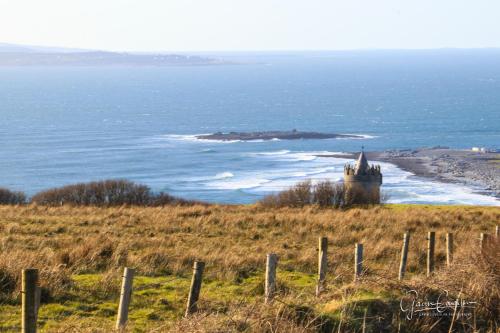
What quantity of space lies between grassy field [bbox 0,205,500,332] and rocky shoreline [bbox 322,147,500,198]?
64.1 meters

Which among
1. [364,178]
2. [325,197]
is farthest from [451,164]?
[325,197]

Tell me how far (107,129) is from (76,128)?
6426 mm

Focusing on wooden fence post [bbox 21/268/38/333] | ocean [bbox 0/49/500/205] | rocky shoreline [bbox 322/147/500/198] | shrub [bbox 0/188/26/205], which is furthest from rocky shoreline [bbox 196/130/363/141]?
wooden fence post [bbox 21/268/38/333]

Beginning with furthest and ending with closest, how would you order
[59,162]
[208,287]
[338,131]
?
[338,131], [59,162], [208,287]

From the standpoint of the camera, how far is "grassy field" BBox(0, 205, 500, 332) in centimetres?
1076

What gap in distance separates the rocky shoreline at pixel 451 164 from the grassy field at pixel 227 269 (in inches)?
2525

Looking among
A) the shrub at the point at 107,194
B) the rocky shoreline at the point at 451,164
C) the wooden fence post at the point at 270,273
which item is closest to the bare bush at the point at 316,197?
the shrub at the point at 107,194

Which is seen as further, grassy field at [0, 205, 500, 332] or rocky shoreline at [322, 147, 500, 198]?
rocky shoreline at [322, 147, 500, 198]

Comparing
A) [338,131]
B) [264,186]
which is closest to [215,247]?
[264,186]

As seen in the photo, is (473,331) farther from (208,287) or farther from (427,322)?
(208,287)

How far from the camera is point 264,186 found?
302 ft

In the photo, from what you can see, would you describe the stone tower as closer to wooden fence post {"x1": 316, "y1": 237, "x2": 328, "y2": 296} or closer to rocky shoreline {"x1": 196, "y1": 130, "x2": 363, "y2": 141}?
wooden fence post {"x1": 316, "y1": 237, "x2": 328, "y2": 296}

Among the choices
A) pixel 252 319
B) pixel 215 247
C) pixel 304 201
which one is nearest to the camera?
pixel 252 319

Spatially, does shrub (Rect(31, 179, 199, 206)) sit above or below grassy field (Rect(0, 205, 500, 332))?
below
